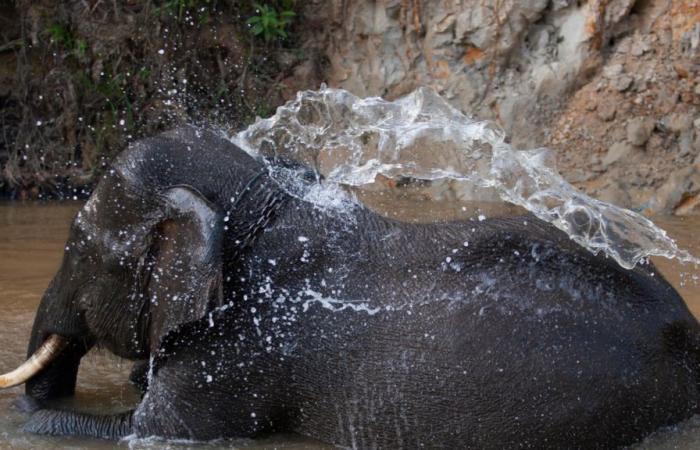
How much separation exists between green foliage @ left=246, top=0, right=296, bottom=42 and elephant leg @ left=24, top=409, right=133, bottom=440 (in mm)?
6901

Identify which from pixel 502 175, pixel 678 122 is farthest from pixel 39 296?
pixel 678 122

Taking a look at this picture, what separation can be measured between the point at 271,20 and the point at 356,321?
705cm

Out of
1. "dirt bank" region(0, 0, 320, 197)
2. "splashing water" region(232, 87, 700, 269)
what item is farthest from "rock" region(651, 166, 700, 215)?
"dirt bank" region(0, 0, 320, 197)

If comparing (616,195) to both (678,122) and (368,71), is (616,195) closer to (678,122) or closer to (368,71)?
(678,122)

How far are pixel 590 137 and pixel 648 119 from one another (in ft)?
1.71

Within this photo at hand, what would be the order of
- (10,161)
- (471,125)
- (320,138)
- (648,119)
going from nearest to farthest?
(471,125), (320,138), (648,119), (10,161)

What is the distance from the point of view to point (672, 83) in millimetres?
9812

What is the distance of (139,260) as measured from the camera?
4914 mm

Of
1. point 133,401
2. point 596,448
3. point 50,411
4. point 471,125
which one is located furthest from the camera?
point 471,125

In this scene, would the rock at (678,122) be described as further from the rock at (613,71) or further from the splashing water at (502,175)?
the splashing water at (502,175)

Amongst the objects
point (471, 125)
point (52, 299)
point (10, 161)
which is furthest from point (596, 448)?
point (10, 161)

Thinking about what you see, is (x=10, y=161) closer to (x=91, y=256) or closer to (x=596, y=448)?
(x=91, y=256)

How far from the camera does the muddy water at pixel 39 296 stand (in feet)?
15.8

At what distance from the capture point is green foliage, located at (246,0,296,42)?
11281mm
